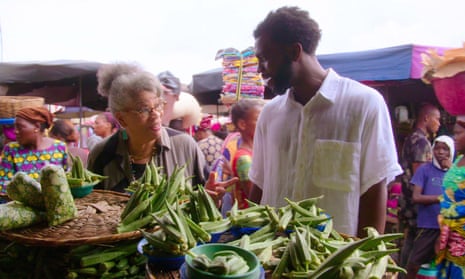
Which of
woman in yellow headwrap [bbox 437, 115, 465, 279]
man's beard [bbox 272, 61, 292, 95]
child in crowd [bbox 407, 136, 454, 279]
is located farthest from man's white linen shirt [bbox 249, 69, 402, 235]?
child in crowd [bbox 407, 136, 454, 279]

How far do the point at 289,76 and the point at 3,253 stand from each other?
210 centimetres

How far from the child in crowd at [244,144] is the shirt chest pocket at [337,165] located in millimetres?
1427

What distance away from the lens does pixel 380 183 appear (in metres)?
2.51

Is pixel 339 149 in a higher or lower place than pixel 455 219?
higher

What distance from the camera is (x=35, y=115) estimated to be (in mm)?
4922

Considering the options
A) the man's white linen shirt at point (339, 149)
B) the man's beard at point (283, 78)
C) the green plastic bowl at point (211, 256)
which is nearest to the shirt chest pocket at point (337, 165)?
the man's white linen shirt at point (339, 149)

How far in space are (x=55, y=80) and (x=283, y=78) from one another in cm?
691

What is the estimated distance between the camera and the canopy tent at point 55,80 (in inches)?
294

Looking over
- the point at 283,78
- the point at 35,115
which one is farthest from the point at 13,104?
the point at 283,78

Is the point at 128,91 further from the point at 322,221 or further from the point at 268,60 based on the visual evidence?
the point at 322,221

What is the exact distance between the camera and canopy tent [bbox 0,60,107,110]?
294 inches

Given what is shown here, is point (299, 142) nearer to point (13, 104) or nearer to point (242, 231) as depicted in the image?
point (242, 231)

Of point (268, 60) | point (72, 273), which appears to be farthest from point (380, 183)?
point (72, 273)

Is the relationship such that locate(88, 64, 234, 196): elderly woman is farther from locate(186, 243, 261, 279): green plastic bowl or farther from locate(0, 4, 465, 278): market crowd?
locate(186, 243, 261, 279): green plastic bowl
